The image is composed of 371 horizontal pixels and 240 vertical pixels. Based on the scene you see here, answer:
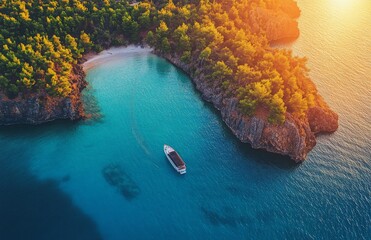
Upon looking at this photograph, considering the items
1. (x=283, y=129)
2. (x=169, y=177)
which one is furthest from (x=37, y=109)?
(x=283, y=129)

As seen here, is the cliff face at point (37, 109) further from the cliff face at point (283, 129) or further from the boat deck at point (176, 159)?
the cliff face at point (283, 129)

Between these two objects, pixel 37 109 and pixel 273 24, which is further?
pixel 273 24

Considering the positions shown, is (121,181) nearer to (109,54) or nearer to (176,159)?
(176,159)

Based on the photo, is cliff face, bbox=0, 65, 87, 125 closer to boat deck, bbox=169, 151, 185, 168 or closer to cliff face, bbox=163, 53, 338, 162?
boat deck, bbox=169, 151, 185, 168

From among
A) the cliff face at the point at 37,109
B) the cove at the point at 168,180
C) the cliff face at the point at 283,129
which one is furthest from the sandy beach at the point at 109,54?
the cliff face at the point at 283,129

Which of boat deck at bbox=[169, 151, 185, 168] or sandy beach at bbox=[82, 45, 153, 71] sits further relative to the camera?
sandy beach at bbox=[82, 45, 153, 71]

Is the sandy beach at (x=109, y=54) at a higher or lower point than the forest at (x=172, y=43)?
lower

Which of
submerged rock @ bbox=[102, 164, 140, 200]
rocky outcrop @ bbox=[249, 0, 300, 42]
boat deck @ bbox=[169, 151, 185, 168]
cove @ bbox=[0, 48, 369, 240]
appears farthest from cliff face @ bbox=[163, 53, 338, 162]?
rocky outcrop @ bbox=[249, 0, 300, 42]
